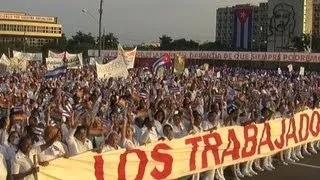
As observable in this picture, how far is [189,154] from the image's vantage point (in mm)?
11188

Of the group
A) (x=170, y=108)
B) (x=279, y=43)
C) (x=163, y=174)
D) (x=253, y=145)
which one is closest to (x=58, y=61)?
(x=170, y=108)

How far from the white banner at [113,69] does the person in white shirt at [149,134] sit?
38.4 feet

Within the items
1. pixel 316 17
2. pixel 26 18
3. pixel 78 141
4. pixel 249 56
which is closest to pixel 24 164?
pixel 78 141

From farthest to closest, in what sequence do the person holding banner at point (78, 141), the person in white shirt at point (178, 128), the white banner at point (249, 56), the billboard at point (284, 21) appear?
the billboard at point (284, 21) → the white banner at point (249, 56) → the person in white shirt at point (178, 128) → the person holding banner at point (78, 141)

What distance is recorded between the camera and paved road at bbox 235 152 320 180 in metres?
13.2

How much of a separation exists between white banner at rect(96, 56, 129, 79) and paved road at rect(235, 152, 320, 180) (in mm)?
9070

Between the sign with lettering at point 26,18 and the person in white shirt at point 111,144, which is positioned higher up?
the sign with lettering at point 26,18

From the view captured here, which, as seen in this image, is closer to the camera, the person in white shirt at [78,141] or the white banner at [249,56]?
the person in white shirt at [78,141]

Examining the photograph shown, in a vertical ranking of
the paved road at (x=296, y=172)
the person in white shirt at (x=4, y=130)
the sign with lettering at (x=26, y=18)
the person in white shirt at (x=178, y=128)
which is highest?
the sign with lettering at (x=26, y=18)

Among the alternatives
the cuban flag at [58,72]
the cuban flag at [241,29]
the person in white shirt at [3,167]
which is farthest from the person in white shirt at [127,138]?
the cuban flag at [241,29]

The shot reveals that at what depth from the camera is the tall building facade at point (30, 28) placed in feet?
531

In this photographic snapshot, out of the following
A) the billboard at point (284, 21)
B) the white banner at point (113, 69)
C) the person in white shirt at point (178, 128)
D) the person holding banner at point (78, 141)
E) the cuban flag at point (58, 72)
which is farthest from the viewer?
the billboard at point (284, 21)

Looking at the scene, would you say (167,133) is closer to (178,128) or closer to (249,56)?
(178,128)

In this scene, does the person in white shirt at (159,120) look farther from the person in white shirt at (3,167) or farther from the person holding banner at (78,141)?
the person in white shirt at (3,167)
